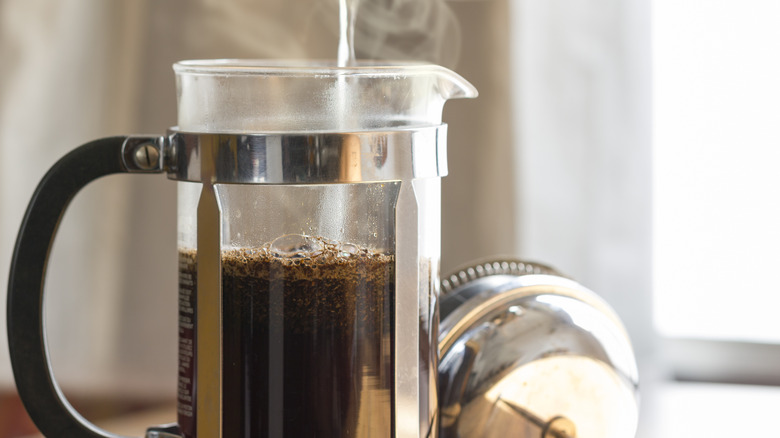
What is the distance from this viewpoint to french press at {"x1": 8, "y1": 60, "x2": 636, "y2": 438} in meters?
0.50

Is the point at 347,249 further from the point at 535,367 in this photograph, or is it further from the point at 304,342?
the point at 535,367

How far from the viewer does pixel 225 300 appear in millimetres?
511

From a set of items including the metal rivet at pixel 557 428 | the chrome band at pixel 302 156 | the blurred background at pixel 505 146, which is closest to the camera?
the chrome band at pixel 302 156

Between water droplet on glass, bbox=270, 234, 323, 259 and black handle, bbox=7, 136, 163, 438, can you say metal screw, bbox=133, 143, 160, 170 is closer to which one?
black handle, bbox=7, 136, 163, 438

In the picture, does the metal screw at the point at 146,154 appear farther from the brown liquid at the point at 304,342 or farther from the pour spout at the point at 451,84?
the pour spout at the point at 451,84

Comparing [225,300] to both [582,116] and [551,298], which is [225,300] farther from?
[582,116]

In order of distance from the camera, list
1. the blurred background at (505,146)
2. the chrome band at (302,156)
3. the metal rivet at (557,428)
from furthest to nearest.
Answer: the blurred background at (505,146) < the metal rivet at (557,428) < the chrome band at (302,156)

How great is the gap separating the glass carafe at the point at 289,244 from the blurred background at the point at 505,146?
526 millimetres

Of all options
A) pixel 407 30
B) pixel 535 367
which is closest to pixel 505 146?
pixel 407 30


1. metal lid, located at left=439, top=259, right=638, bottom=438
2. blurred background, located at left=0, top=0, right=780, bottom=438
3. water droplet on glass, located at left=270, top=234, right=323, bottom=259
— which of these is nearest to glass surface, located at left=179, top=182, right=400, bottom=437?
water droplet on glass, located at left=270, top=234, right=323, bottom=259

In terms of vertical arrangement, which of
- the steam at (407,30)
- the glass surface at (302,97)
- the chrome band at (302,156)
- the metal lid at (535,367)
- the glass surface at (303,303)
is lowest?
the metal lid at (535,367)

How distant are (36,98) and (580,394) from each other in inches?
30.8

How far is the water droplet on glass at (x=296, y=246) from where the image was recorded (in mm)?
499

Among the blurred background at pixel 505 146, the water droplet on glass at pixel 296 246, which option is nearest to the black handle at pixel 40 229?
the water droplet on glass at pixel 296 246
